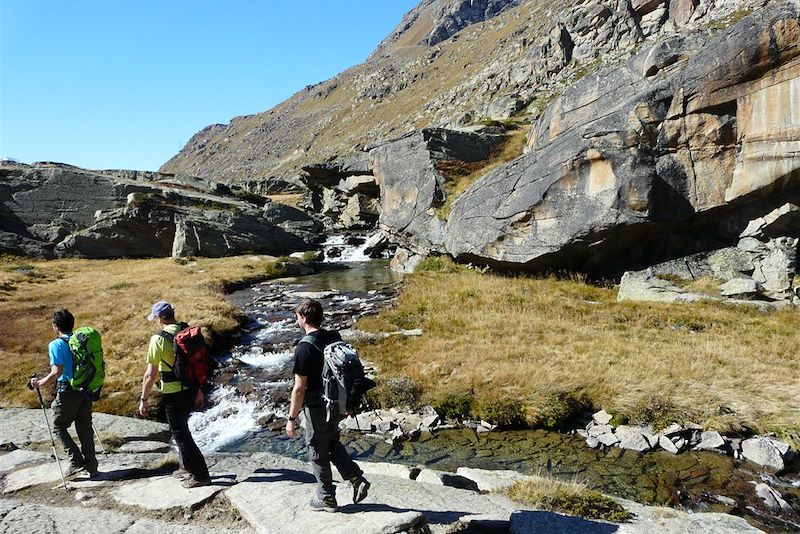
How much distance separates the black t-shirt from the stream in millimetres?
5355

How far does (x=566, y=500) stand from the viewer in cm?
722

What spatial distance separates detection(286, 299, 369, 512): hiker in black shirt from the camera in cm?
627

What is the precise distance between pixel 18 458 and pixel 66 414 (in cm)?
282

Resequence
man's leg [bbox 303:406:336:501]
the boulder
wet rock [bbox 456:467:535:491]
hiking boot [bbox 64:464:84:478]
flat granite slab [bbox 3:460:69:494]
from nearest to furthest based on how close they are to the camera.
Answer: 1. man's leg [bbox 303:406:336:501]
2. flat granite slab [bbox 3:460:69:494]
3. hiking boot [bbox 64:464:84:478]
4. wet rock [bbox 456:467:535:491]
5. the boulder

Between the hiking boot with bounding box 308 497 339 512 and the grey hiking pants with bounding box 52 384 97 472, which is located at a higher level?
the grey hiking pants with bounding box 52 384 97 472

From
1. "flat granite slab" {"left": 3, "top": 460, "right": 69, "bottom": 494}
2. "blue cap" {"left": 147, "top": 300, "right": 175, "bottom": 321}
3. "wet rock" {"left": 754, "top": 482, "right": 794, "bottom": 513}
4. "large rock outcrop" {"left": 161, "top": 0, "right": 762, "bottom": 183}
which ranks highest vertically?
"large rock outcrop" {"left": 161, "top": 0, "right": 762, "bottom": 183}

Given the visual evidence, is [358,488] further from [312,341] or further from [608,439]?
[608,439]

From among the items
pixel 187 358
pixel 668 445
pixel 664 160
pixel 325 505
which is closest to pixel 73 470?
pixel 187 358

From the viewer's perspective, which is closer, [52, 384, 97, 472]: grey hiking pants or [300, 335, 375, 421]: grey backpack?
[300, 335, 375, 421]: grey backpack

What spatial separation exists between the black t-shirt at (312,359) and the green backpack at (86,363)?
428 cm

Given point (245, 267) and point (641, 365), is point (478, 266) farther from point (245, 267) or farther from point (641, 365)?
point (245, 267)

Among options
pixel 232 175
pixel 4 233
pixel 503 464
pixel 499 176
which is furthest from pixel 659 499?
pixel 232 175

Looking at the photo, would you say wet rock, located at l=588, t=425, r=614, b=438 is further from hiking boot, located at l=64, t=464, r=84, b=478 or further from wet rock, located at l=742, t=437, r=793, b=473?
hiking boot, located at l=64, t=464, r=84, b=478

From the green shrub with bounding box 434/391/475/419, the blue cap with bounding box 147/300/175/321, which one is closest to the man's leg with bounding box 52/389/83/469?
the blue cap with bounding box 147/300/175/321
